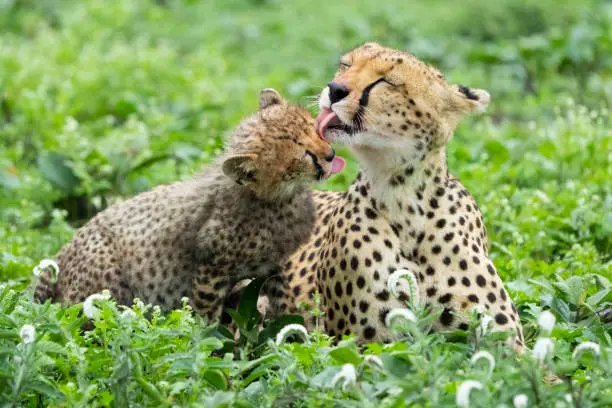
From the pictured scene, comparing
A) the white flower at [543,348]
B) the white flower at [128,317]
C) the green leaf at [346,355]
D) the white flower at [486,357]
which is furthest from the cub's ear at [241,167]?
the white flower at [543,348]

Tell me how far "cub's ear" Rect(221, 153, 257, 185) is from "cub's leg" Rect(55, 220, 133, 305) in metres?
0.73

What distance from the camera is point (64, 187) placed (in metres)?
7.29

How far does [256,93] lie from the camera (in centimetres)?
920

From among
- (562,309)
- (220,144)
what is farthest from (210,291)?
(220,144)

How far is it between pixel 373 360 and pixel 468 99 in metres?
1.20

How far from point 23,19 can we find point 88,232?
645cm

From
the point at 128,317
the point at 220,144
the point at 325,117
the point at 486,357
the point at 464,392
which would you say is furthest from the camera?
the point at 220,144

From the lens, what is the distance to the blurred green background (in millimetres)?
6625

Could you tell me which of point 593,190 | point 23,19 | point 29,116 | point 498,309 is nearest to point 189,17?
point 23,19

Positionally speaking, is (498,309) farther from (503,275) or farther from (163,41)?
(163,41)

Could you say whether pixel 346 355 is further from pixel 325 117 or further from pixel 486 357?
pixel 325 117

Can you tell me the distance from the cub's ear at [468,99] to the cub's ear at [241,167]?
0.89 meters

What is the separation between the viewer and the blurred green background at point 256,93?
6625 mm

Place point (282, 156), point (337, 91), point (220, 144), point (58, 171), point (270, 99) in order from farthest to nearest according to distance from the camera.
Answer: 1. point (58, 171)
2. point (220, 144)
3. point (270, 99)
4. point (282, 156)
5. point (337, 91)
